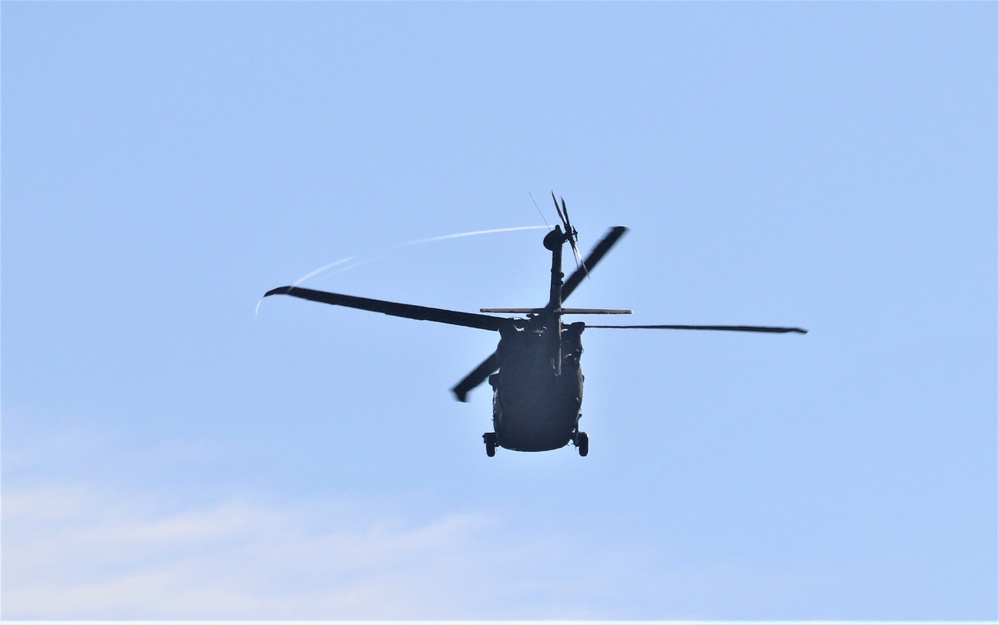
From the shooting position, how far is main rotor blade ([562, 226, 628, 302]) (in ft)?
169

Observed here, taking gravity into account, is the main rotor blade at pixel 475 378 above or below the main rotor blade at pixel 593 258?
below

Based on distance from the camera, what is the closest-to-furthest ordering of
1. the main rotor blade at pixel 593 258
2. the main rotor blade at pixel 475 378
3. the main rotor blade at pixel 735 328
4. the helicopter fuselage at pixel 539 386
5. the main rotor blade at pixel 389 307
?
1. the main rotor blade at pixel 389 307
2. the main rotor blade at pixel 735 328
3. the helicopter fuselage at pixel 539 386
4. the main rotor blade at pixel 593 258
5. the main rotor blade at pixel 475 378

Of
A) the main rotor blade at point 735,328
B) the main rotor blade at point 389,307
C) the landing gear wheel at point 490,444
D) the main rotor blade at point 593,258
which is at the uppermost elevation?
the main rotor blade at point 593,258

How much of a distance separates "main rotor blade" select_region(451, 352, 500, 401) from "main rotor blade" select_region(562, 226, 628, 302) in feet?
12.9

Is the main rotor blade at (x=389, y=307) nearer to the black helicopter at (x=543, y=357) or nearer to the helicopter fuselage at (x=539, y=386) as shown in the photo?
the black helicopter at (x=543, y=357)

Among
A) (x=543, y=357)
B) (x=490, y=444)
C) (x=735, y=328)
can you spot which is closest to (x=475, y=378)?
(x=490, y=444)

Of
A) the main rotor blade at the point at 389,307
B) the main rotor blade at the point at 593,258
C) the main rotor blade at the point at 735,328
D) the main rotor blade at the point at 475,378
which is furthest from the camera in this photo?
the main rotor blade at the point at 475,378

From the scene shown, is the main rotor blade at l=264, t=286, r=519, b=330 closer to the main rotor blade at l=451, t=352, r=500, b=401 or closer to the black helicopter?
the black helicopter

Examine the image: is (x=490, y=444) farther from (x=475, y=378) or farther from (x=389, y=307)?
(x=389, y=307)

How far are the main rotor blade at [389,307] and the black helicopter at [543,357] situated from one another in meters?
0.05

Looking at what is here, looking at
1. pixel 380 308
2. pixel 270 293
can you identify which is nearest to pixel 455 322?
pixel 380 308

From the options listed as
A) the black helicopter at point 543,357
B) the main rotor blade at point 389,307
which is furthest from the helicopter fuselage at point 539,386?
the main rotor blade at point 389,307

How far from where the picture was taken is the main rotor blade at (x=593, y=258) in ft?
169

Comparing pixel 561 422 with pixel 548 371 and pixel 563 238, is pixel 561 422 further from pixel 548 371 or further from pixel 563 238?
pixel 563 238
